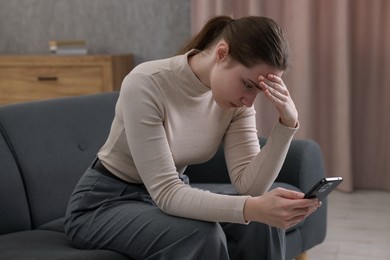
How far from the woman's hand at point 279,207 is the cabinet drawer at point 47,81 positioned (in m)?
2.68

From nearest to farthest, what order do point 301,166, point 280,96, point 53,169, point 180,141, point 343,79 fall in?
point 280,96 → point 180,141 → point 53,169 → point 301,166 → point 343,79

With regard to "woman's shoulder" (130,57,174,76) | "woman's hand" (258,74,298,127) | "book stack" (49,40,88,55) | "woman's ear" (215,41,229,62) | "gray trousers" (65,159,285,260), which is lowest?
"gray trousers" (65,159,285,260)

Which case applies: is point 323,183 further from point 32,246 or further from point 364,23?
point 364,23

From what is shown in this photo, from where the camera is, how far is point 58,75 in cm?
445

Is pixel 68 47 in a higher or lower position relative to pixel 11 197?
higher

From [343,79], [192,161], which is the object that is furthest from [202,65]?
[343,79]

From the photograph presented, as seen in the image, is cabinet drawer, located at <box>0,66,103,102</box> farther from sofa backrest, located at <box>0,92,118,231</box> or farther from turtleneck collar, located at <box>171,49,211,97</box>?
turtleneck collar, located at <box>171,49,211,97</box>

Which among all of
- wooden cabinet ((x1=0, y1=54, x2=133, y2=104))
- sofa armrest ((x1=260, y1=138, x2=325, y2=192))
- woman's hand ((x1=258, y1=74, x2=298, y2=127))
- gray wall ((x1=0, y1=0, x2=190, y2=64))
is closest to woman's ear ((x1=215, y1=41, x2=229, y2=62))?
woman's hand ((x1=258, y1=74, x2=298, y2=127))

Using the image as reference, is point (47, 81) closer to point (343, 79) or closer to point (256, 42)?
point (343, 79)

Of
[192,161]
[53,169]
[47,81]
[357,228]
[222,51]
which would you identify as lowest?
[357,228]

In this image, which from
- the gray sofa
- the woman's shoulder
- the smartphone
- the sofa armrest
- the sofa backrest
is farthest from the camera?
the sofa armrest

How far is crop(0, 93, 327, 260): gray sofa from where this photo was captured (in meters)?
2.14

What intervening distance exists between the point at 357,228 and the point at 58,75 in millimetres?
2066

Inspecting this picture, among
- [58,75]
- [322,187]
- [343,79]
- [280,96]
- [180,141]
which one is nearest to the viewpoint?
[322,187]
